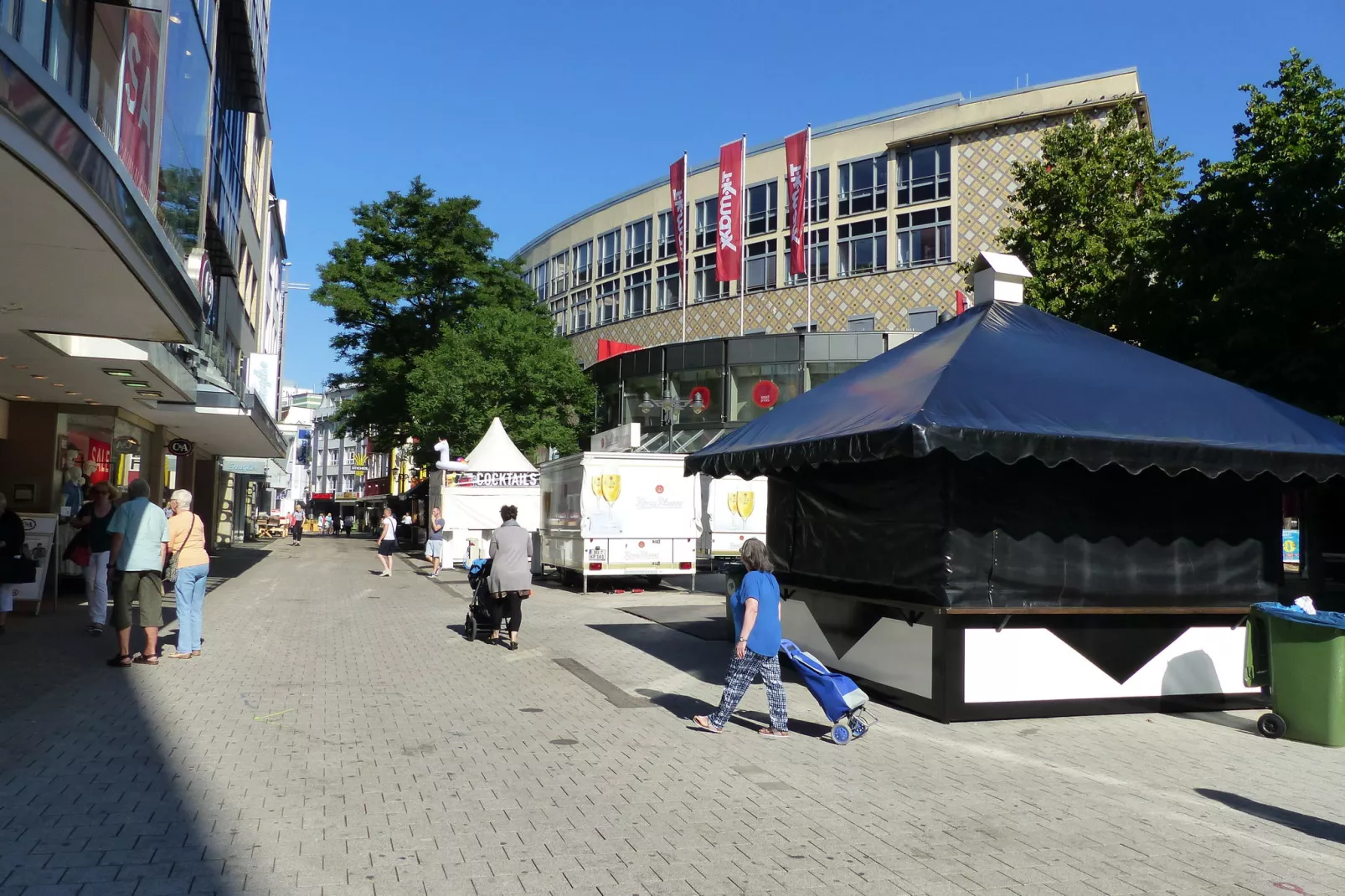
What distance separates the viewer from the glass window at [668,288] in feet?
177

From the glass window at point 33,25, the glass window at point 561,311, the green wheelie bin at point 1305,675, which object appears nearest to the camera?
the glass window at point 33,25

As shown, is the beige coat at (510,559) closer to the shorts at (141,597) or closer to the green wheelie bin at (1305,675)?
the shorts at (141,597)

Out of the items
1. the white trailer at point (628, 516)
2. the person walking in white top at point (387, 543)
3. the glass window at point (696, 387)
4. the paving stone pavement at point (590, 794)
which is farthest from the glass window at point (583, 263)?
the paving stone pavement at point (590, 794)

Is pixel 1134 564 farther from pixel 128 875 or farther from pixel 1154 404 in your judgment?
pixel 128 875

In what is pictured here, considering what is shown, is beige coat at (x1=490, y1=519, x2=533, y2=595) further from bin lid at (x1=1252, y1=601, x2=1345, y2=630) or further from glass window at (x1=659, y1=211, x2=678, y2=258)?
glass window at (x1=659, y1=211, x2=678, y2=258)

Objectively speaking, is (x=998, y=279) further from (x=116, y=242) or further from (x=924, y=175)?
(x=924, y=175)

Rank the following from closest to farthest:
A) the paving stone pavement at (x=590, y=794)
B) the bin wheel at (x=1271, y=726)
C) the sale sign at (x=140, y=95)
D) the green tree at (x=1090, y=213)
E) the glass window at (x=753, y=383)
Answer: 1. the paving stone pavement at (x=590, y=794)
2. the bin wheel at (x=1271, y=726)
3. the sale sign at (x=140, y=95)
4. the green tree at (x=1090, y=213)
5. the glass window at (x=753, y=383)

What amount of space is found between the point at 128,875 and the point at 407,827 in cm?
136

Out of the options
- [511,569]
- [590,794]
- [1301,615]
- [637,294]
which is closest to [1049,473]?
[1301,615]

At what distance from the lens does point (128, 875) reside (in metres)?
4.70

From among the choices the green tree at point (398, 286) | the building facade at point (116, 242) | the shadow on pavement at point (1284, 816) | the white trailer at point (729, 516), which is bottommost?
the shadow on pavement at point (1284, 816)

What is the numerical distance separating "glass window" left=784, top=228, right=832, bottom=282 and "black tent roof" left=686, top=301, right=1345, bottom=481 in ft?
120

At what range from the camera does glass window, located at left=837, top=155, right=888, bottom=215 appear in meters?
45.7

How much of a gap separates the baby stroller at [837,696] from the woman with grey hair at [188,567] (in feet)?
21.5
